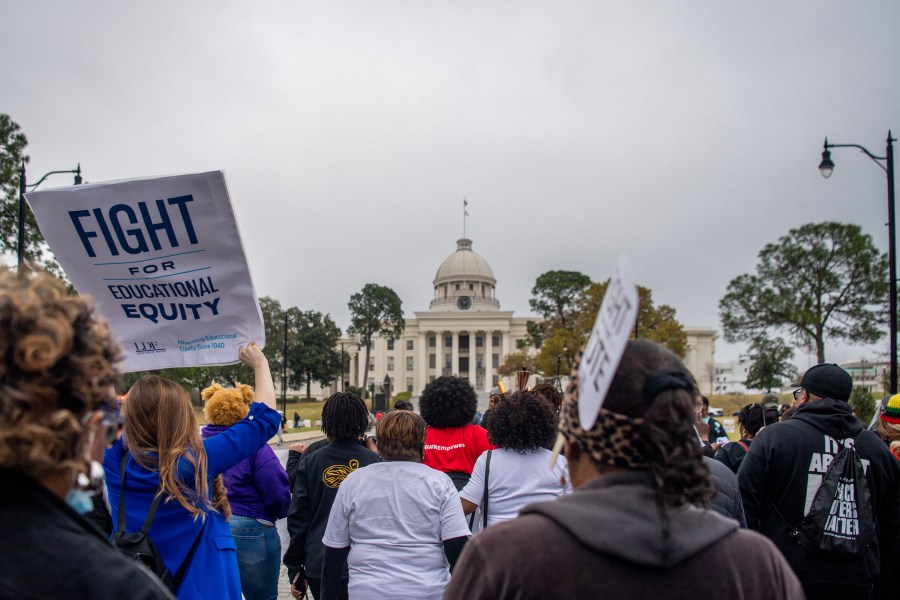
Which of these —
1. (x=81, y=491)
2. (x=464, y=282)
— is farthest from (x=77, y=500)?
(x=464, y=282)

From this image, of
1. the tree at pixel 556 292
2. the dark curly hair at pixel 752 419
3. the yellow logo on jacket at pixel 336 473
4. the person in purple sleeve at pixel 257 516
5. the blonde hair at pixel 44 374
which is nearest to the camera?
the blonde hair at pixel 44 374

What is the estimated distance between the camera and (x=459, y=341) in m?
108

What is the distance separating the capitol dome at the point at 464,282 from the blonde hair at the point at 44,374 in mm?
110261

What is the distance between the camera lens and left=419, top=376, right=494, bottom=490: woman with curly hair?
5.81 metres

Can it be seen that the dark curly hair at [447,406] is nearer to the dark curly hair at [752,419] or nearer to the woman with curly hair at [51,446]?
the dark curly hair at [752,419]

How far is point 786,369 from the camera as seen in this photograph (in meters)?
59.6

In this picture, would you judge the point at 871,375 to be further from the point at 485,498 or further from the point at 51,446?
the point at 51,446

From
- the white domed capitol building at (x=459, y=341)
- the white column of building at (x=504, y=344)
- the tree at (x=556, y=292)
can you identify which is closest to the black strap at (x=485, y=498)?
the tree at (x=556, y=292)

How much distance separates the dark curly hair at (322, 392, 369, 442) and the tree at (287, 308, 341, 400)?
74.0m

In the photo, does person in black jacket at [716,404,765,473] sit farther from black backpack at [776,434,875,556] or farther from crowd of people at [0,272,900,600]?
black backpack at [776,434,875,556]

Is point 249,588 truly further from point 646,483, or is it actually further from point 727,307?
point 727,307

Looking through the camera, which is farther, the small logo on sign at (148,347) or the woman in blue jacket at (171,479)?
the small logo on sign at (148,347)

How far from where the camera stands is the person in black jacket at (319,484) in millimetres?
4746

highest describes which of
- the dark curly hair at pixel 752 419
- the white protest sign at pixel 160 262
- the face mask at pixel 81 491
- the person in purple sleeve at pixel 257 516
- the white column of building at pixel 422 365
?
the white protest sign at pixel 160 262
